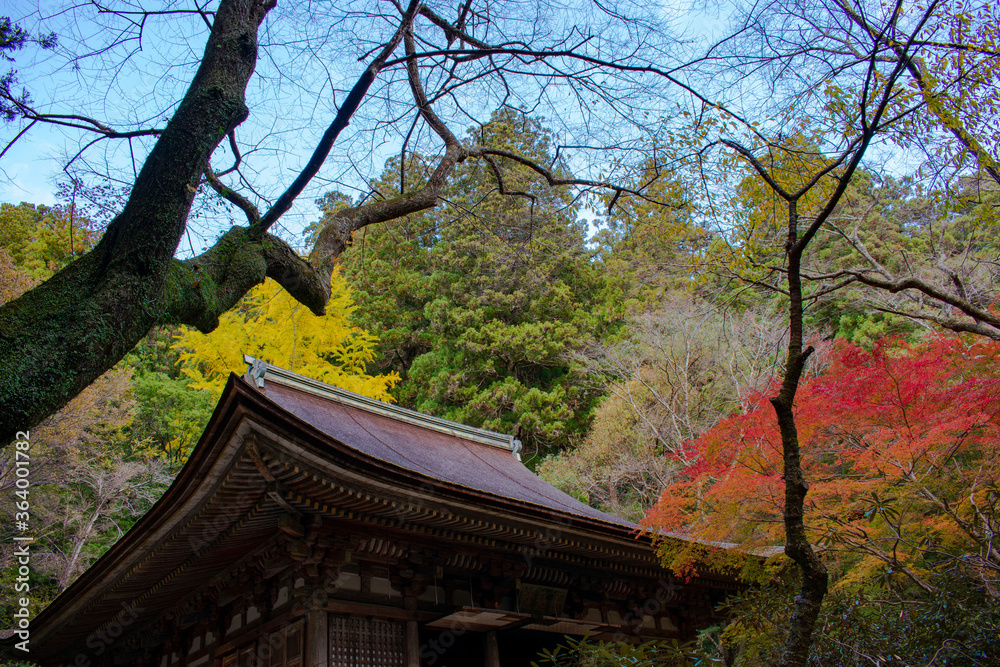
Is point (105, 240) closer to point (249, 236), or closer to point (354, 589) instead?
point (249, 236)

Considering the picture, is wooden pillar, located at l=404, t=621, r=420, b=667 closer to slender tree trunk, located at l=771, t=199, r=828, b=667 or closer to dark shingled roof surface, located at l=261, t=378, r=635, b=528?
dark shingled roof surface, located at l=261, t=378, r=635, b=528

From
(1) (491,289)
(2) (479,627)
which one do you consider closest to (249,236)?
(2) (479,627)

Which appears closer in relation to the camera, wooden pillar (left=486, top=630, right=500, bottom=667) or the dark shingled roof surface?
wooden pillar (left=486, top=630, right=500, bottom=667)

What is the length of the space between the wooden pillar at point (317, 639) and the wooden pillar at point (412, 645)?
69 cm

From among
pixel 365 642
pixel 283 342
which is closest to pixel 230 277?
pixel 365 642

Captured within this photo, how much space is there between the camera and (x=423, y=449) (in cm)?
697

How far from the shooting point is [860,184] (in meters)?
8.34

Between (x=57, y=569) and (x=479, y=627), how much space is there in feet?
36.5

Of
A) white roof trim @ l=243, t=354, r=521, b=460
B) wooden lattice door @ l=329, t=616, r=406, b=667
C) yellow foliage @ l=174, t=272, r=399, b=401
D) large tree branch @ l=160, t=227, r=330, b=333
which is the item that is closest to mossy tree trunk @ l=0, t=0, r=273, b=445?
large tree branch @ l=160, t=227, r=330, b=333

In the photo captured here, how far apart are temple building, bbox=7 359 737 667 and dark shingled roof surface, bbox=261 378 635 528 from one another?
0.04 meters

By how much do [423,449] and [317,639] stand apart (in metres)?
2.71

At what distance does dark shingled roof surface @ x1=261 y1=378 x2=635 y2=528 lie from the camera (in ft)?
19.2

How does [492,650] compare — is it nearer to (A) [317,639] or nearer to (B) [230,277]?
(A) [317,639]

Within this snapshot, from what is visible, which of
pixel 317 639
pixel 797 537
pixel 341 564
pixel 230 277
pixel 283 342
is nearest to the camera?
pixel 797 537
